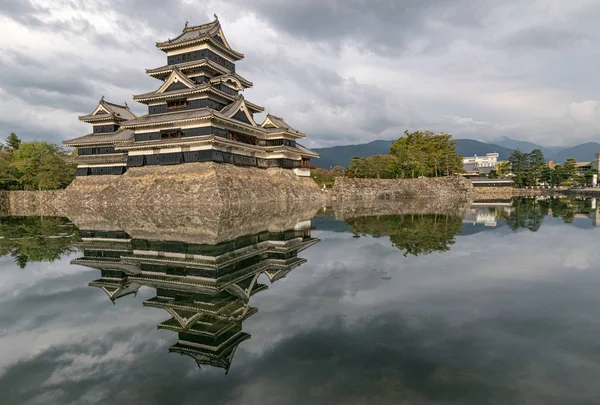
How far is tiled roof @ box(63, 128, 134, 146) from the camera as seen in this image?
4168 cm

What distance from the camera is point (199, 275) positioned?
8.64 meters

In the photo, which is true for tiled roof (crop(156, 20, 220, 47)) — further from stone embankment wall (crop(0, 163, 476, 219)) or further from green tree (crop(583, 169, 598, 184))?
green tree (crop(583, 169, 598, 184))

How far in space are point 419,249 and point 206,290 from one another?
7.99m

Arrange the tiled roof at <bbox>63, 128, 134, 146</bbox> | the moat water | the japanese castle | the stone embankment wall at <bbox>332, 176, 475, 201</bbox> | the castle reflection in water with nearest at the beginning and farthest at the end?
the moat water < the castle reflection in water < the japanese castle < the tiled roof at <bbox>63, 128, 134, 146</bbox> < the stone embankment wall at <bbox>332, 176, 475, 201</bbox>

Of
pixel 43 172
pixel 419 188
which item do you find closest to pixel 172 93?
pixel 43 172

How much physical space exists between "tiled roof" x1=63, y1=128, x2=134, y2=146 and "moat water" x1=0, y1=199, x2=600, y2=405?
3405 cm

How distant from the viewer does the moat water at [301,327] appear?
3939 mm

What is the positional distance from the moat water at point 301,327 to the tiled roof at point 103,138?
34.1 m

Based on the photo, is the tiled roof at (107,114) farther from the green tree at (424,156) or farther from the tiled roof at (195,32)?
the green tree at (424,156)

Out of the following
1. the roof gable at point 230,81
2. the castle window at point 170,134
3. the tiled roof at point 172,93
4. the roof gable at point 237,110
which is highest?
the roof gable at point 230,81

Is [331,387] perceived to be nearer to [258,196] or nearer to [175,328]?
[175,328]

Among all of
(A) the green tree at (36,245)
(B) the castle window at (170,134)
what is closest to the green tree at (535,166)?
(B) the castle window at (170,134)

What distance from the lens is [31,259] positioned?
11.6 meters

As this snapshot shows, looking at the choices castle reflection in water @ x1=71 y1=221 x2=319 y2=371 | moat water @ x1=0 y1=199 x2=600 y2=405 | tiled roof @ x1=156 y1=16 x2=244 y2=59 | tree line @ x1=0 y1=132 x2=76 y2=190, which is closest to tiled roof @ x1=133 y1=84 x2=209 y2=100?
tiled roof @ x1=156 y1=16 x2=244 y2=59
